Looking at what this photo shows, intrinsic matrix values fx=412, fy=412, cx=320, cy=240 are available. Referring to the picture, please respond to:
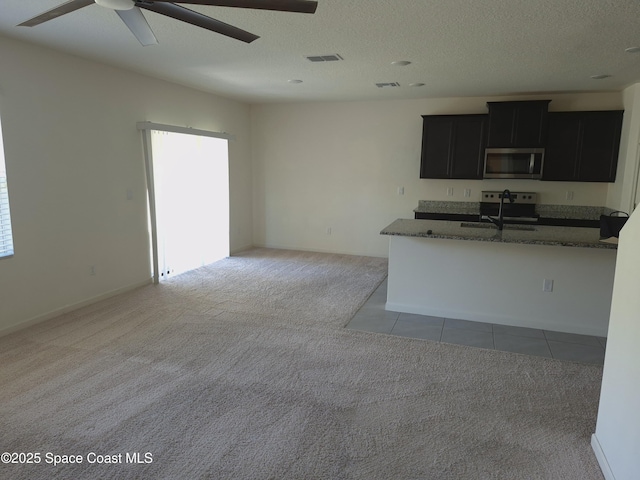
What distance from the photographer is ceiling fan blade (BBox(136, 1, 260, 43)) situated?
206cm

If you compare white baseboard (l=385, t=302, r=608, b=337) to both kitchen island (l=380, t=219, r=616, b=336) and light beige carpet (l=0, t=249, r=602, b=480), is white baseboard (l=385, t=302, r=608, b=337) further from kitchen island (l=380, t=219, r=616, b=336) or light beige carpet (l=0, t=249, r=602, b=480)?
light beige carpet (l=0, t=249, r=602, b=480)

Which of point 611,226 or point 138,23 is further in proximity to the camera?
point 611,226

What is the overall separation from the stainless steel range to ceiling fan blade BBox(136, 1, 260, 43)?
4527mm

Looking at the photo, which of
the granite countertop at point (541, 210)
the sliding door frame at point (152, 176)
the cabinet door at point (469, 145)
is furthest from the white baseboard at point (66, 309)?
the cabinet door at point (469, 145)

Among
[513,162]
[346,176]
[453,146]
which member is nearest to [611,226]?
[513,162]

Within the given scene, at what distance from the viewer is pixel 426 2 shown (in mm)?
2576

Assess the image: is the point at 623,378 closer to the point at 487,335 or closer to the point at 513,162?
the point at 487,335

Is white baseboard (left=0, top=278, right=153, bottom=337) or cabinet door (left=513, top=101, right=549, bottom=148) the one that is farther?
cabinet door (left=513, top=101, right=549, bottom=148)

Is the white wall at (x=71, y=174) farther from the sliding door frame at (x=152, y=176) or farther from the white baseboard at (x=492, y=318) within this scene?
the white baseboard at (x=492, y=318)

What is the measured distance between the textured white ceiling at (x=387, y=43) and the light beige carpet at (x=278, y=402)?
2489mm

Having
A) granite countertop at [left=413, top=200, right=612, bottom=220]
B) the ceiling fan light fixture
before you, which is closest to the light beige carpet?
the ceiling fan light fixture

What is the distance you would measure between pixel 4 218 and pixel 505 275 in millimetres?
4512

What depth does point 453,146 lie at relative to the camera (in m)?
5.96

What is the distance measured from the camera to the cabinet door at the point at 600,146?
5.35 metres
